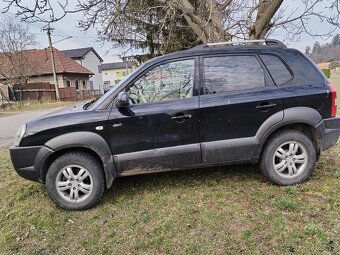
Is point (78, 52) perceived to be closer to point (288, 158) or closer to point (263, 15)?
point (263, 15)

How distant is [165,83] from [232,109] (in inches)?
36.9

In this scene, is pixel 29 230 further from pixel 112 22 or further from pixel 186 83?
pixel 112 22

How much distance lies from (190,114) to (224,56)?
3.12ft

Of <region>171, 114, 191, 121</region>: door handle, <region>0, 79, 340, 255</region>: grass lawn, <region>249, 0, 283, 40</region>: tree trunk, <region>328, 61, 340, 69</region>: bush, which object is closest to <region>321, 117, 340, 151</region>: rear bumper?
<region>0, 79, 340, 255</region>: grass lawn

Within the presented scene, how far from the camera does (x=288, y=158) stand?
4129 millimetres

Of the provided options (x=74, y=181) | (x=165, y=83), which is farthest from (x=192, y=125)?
(x=74, y=181)

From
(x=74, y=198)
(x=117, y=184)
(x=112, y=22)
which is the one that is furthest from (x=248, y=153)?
(x=112, y=22)

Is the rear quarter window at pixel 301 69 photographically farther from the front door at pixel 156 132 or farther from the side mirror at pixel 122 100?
the side mirror at pixel 122 100

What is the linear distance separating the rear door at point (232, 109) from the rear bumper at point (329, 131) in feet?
2.12

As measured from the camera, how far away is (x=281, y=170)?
13.6 feet

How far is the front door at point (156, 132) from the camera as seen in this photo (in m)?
3.89

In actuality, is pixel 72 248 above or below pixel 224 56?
below

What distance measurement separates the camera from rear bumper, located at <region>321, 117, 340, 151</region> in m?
4.13

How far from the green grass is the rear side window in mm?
1420
